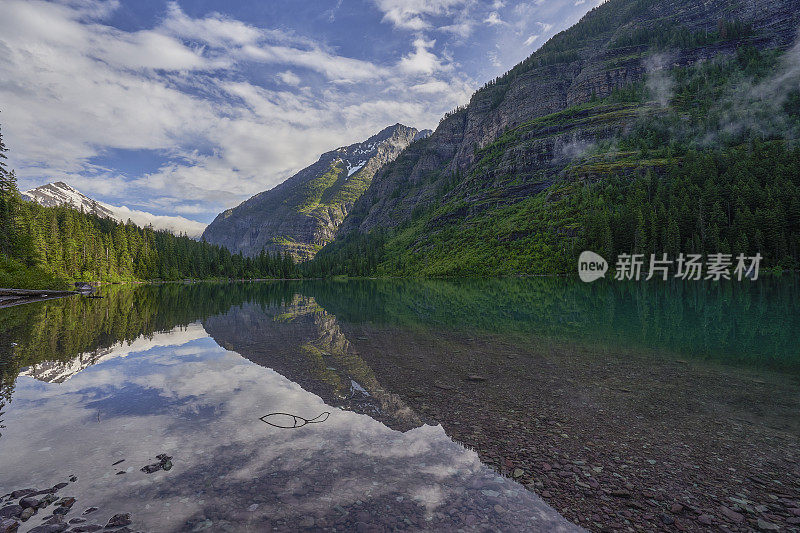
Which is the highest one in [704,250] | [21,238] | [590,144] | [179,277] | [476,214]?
[590,144]

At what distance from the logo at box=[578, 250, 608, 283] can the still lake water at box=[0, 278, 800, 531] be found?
94914 mm

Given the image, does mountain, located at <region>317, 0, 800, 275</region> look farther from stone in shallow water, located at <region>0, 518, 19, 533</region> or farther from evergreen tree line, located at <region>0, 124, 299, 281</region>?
stone in shallow water, located at <region>0, 518, 19, 533</region>

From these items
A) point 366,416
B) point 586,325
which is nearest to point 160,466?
point 366,416

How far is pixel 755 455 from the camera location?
8570mm

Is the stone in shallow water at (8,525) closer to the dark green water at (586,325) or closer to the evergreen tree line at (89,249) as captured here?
the dark green water at (586,325)

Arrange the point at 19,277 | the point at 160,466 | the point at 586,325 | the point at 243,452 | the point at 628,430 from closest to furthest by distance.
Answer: the point at 160,466
the point at 243,452
the point at 628,430
the point at 586,325
the point at 19,277

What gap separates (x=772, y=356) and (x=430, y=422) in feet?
66.2

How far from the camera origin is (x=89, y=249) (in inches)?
4877

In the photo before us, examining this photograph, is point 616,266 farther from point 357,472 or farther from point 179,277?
point 179,277

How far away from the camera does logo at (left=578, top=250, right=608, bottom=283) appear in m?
113

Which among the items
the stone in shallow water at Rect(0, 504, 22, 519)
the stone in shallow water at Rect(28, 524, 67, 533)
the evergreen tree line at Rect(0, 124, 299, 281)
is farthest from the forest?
the stone in shallow water at Rect(0, 504, 22, 519)

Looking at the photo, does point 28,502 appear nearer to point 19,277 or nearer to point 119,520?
point 119,520

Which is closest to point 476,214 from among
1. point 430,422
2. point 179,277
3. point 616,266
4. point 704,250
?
point 616,266

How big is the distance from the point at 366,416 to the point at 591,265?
12673 cm
